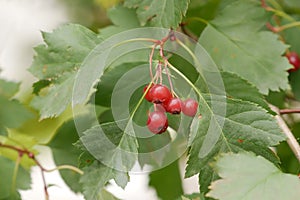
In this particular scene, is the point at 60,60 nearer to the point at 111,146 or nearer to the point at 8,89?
the point at 111,146

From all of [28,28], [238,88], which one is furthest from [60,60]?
[28,28]

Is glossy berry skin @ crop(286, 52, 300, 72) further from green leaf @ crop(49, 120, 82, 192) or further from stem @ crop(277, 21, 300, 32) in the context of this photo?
green leaf @ crop(49, 120, 82, 192)

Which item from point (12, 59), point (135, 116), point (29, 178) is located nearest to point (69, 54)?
point (135, 116)

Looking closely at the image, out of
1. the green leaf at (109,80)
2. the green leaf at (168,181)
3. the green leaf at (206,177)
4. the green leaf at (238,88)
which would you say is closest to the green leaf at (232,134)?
the green leaf at (206,177)

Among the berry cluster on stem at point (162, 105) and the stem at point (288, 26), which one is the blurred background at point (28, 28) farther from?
the berry cluster on stem at point (162, 105)

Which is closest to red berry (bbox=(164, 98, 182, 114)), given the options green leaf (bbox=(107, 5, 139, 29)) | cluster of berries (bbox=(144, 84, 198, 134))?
cluster of berries (bbox=(144, 84, 198, 134))

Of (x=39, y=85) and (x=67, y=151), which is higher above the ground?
(x=39, y=85)

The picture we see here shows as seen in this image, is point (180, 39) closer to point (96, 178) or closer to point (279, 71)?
point (279, 71)
